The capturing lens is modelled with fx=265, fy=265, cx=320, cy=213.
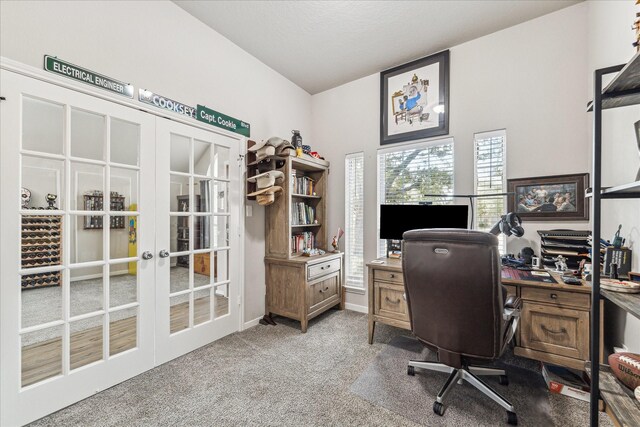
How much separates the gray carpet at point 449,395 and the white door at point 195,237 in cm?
153

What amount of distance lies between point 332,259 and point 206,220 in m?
1.54

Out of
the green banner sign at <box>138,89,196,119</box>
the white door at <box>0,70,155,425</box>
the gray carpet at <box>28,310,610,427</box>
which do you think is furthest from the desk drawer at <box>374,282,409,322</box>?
the green banner sign at <box>138,89,196,119</box>

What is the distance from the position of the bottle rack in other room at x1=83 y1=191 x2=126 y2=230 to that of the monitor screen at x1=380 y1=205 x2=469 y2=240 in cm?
240

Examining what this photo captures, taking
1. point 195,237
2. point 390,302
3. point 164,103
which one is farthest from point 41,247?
point 390,302

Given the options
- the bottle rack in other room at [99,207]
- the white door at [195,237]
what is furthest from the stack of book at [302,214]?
the bottle rack in other room at [99,207]

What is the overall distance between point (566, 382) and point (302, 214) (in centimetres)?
272

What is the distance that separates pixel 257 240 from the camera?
10.2ft

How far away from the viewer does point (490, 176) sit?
8.71ft

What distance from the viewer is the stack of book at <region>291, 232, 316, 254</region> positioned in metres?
3.21

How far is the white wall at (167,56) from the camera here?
165 centimetres

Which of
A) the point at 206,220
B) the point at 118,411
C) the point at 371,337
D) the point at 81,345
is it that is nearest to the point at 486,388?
the point at 371,337

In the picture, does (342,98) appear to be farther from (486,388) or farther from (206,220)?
(486,388)

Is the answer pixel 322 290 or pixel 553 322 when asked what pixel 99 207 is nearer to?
pixel 322 290

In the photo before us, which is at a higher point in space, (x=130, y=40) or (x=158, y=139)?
(x=130, y=40)
